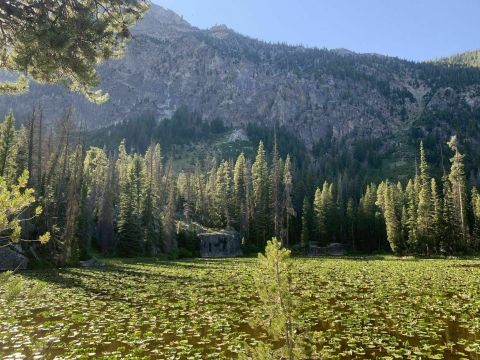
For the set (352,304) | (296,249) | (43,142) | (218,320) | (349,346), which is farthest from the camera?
(296,249)

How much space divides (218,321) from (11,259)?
98.3 ft

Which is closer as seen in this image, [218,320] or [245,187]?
[218,320]

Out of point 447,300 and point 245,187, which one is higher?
point 245,187

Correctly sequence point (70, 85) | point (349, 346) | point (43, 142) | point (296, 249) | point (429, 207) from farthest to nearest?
point (296, 249) < point (429, 207) < point (43, 142) < point (70, 85) < point (349, 346)

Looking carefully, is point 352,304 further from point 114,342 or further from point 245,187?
point 245,187

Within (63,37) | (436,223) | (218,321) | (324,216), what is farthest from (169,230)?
(63,37)

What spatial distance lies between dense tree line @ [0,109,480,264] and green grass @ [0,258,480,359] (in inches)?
646

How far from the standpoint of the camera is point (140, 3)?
1248 cm

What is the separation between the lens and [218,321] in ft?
49.0

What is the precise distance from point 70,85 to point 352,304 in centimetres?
1522

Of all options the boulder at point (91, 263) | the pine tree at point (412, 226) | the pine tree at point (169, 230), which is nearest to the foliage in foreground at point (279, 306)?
the boulder at point (91, 263)

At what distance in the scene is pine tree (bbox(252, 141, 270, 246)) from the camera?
8475 centimetres

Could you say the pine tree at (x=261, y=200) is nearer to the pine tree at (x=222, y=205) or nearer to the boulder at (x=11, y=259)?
the pine tree at (x=222, y=205)

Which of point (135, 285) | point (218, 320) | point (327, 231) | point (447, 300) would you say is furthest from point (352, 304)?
point (327, 231)
